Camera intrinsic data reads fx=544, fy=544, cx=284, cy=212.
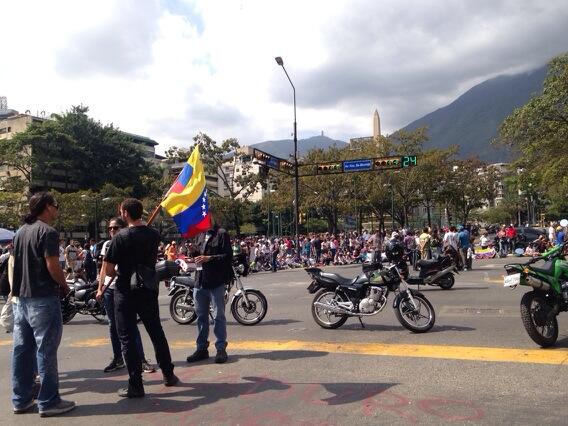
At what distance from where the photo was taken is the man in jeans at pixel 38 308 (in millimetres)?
4801

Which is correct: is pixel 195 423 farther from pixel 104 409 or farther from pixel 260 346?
pixel 260 346

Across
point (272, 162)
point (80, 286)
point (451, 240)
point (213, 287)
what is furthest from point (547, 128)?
point (213, 287)

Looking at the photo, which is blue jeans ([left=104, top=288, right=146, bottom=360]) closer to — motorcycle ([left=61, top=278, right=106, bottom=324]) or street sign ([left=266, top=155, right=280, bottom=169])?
motorcycle ([left=61, top=278, right=106, bottom=324])

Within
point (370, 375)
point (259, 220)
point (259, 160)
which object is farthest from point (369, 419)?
point (259, 220)

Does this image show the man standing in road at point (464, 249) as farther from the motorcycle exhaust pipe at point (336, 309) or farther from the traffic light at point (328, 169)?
the traffic light at point (328, 169)

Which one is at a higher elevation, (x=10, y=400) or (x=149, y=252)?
(x=149, y=252)

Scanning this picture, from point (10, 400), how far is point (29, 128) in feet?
202

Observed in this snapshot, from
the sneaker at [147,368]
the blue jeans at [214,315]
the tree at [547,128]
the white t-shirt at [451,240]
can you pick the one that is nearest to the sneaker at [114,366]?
the sneaker at [147,368]

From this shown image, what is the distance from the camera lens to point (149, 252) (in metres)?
5.36

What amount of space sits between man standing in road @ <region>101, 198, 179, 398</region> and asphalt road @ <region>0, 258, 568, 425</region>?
354 millimetres

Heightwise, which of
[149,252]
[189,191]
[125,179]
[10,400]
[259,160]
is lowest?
[10,400]

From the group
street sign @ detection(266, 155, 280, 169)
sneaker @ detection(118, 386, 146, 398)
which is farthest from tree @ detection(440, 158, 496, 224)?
sneaker @ detection(118, 386, 146, 398)

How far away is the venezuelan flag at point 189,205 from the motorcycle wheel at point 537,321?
13.5 feet

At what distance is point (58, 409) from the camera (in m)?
4.86
